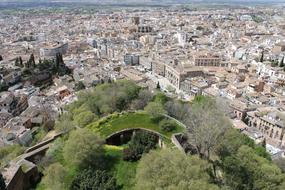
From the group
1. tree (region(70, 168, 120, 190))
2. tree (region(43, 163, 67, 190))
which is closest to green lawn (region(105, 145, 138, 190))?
tree (region(70, 168, 120, 190))

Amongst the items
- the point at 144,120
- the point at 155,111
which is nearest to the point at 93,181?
the point at 144,120

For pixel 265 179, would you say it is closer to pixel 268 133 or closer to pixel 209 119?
pixel 209 119

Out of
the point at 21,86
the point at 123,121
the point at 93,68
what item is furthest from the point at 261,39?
the point at 123,121

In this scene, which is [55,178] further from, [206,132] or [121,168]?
[206,132]

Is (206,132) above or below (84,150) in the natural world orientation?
→ above

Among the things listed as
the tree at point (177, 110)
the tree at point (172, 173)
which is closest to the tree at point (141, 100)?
the tree at point (177, 110)

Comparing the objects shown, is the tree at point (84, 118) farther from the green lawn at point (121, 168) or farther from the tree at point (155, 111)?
the tree at point (155, 111)
